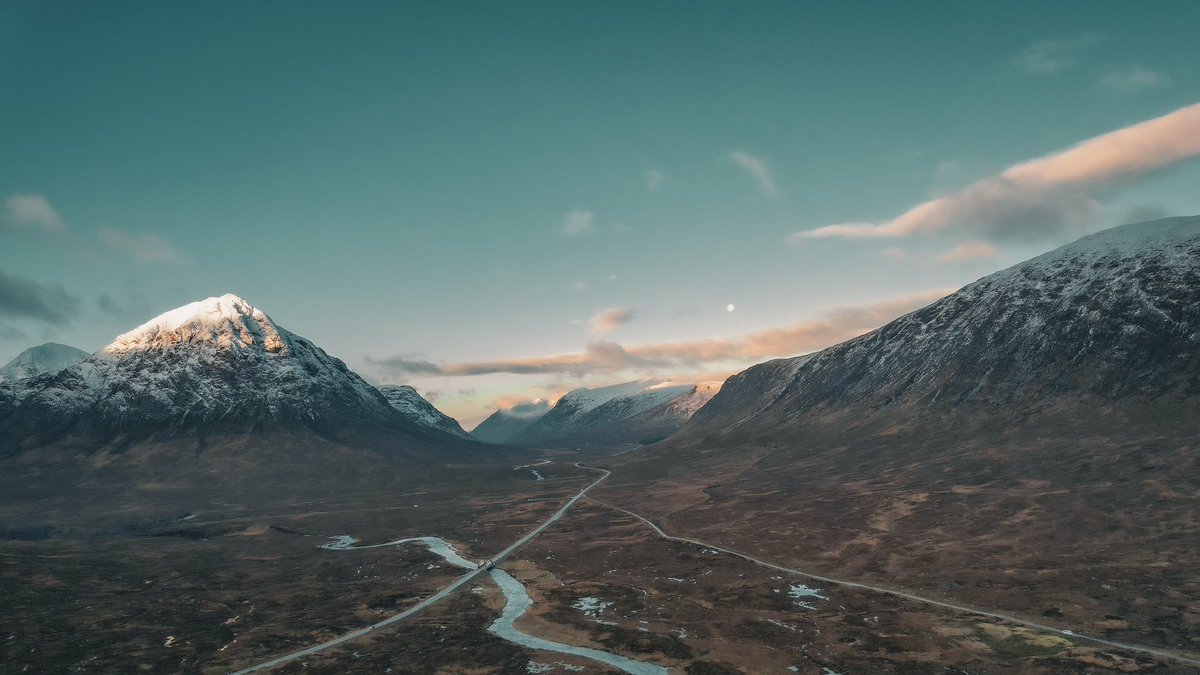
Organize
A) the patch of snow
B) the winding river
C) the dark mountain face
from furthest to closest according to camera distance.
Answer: the patch of snow
the dark mountain face
the winding river

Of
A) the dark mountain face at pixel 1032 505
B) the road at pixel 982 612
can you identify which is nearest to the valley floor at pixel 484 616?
the road at pixel 982 612

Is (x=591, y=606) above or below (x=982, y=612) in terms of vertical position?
above

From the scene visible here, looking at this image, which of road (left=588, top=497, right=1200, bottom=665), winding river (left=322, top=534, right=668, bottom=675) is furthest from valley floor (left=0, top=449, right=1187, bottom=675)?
road (left=588, top=497, right=1200, bottom=665)

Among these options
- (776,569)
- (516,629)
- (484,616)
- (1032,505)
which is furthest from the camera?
(1032,505)

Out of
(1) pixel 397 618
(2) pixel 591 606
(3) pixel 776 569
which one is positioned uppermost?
(1) pixel 397 618

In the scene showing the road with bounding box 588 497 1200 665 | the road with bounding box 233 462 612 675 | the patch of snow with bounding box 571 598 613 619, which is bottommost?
the road with bounding box 588 497 1200 665

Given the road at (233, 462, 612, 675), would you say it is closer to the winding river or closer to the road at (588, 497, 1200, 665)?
the winding river

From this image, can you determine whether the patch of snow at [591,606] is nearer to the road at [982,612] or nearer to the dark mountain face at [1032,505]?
the road at [982,612]

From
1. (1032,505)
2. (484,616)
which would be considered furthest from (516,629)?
(1032,505)

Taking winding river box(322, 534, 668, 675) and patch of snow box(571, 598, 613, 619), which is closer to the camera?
winding river box(322, 534, 668, 675)

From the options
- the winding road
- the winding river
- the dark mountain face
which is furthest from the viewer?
the dark mountain face

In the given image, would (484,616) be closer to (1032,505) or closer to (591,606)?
(591,606)

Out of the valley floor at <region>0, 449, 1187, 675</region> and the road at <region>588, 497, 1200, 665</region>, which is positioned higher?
the valley floor at <region>0, 449, 1187, 675</region>
